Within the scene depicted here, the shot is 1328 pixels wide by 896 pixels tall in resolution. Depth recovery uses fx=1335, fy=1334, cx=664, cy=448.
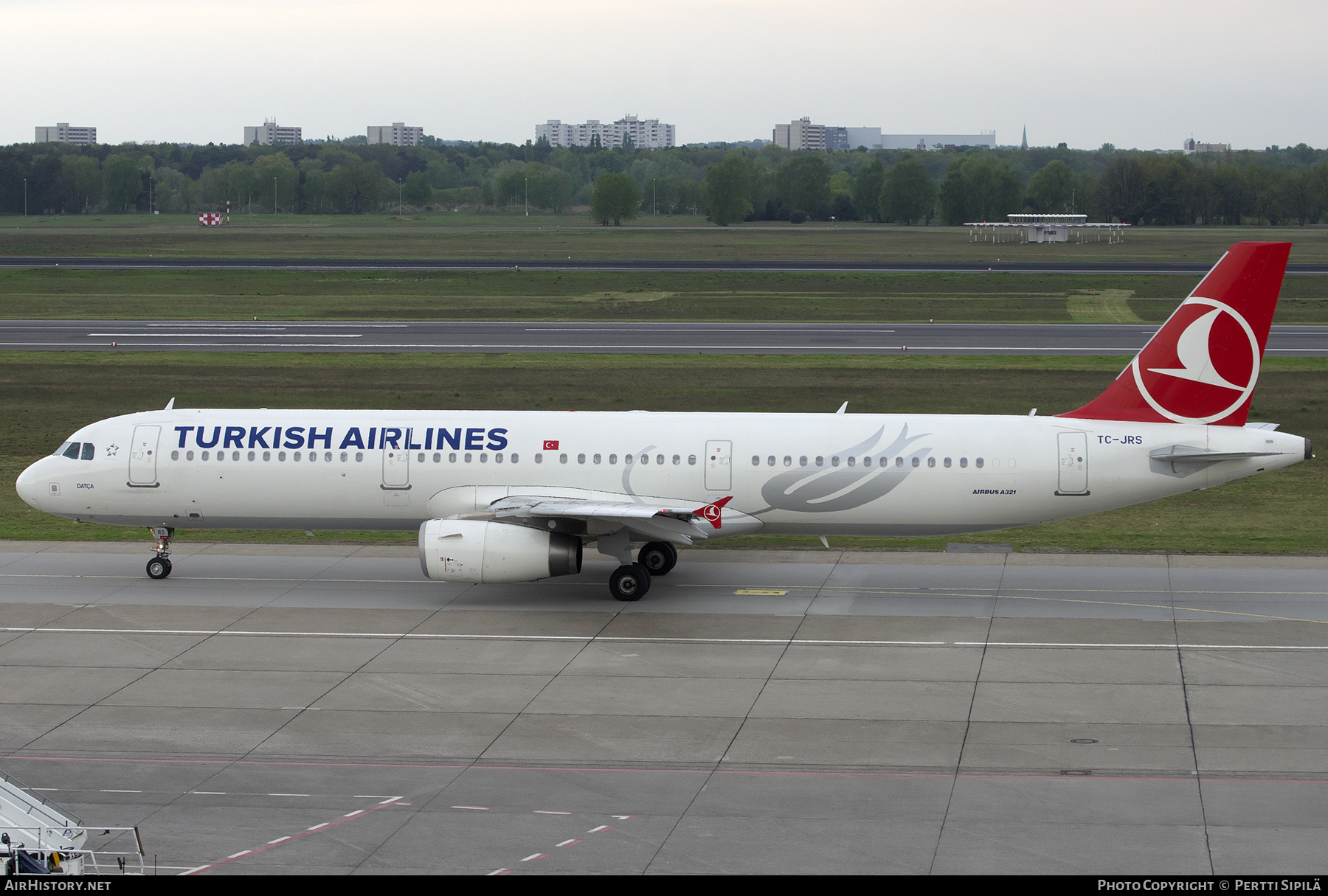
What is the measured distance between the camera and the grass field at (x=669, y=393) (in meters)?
38.3

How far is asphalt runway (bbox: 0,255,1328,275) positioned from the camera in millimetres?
118500

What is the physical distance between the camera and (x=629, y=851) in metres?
17.8

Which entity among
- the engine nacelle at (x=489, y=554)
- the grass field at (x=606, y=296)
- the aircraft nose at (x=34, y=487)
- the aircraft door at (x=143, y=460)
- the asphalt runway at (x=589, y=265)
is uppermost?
the asphalt runway at (x=589, y=265)

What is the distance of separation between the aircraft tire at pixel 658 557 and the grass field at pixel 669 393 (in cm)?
427

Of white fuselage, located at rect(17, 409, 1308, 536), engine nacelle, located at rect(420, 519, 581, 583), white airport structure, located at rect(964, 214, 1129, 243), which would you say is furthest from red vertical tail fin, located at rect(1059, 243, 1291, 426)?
white airport structure, located at rect(964, 214, 1129, 243)

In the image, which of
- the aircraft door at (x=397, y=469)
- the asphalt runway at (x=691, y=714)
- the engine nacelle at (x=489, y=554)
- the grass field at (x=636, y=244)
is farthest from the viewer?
the grass field at (x=636, y=244)

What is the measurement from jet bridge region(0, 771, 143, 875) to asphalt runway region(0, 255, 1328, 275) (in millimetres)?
102922

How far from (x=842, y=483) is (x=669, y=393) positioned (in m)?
27.3

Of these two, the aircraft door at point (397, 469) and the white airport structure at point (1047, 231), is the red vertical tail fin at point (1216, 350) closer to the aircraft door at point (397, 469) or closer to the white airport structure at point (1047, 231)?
the aircraft door at point (397, 469)

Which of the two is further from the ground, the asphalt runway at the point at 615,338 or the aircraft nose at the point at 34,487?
the asphalt runway at the point at 615,338

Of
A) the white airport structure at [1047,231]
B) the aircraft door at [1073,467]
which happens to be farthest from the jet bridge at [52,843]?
the white airport structure at [1047,231]

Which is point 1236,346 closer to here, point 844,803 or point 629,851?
point 844,803

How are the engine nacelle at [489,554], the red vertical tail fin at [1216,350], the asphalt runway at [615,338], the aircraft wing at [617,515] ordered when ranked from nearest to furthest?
the aircraft wing at [617,515] → the engine nacelle at [489,554] → the red vertical tail fin at [1216,350] → the asphalt runway at [615,338]

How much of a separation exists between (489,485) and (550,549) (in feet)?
9.71
